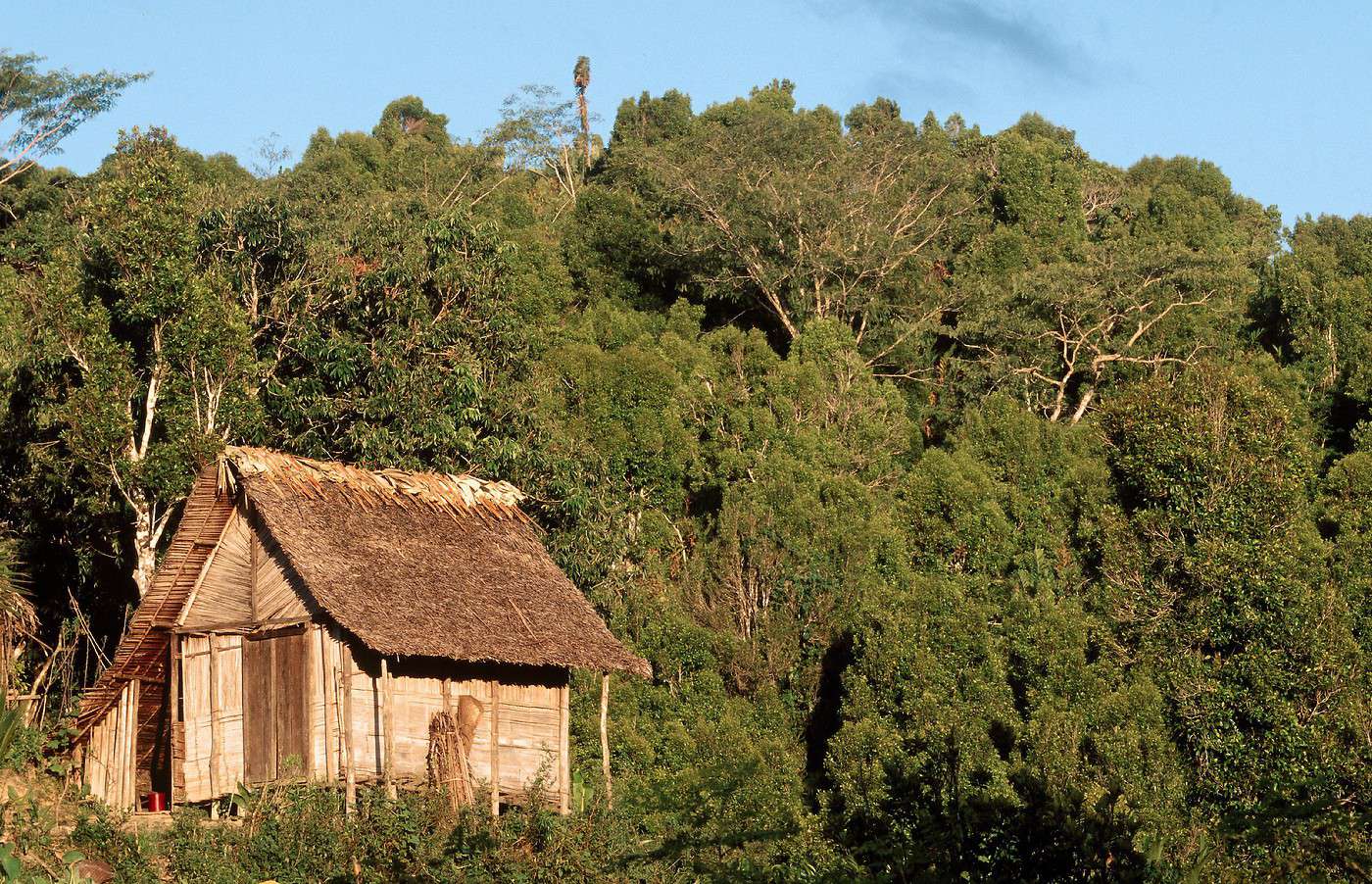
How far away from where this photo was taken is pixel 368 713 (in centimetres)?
1711

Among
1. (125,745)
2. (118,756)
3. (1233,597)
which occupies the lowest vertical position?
(118,756)

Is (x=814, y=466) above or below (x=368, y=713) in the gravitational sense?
above

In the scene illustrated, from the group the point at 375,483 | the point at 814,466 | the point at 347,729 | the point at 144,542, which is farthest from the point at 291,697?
the point at 814,466

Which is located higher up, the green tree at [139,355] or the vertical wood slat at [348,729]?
the green tree at [139,355]

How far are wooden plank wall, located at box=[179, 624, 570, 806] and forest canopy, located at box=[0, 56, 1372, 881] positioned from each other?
159 cm

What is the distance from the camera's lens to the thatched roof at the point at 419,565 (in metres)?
17.0

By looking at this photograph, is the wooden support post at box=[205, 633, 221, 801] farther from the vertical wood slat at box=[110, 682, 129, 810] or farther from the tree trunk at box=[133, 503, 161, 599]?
the tree trunk at box=[133, 503, 161, 599]

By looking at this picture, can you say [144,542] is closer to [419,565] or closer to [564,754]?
[419,565]

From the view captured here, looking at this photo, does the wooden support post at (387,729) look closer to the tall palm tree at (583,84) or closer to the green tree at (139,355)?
the green tree at (139,355)

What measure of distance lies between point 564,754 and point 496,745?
90cm

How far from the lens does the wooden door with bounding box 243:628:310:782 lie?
1706 cm

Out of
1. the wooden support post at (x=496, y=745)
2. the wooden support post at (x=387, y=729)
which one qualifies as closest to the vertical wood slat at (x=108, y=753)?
the wooden support post at (x=387, y=729)

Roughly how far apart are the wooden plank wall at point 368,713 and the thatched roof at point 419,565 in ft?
1.78

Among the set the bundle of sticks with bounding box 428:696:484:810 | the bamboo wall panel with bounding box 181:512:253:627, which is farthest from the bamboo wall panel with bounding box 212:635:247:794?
the bundle of sticks with bounding box 428:696:484:810
